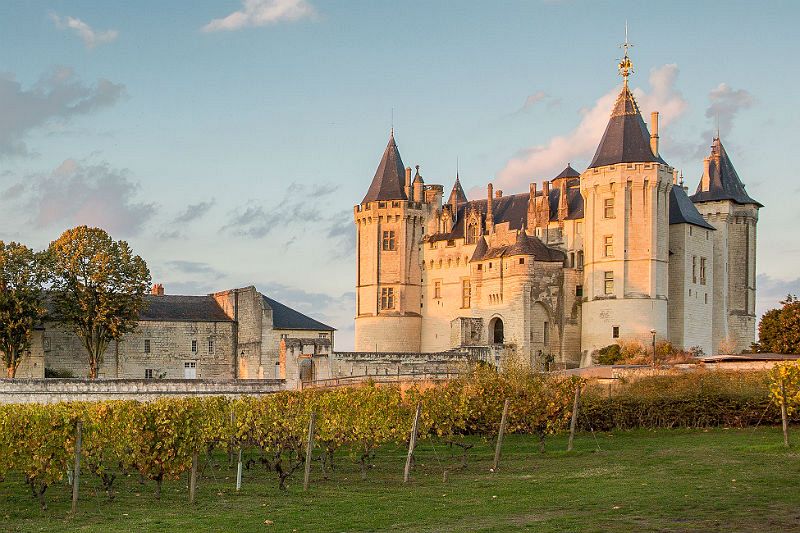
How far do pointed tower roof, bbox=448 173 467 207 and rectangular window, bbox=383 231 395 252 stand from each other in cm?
479

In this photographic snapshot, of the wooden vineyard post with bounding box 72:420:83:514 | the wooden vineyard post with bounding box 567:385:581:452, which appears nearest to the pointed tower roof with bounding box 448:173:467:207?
the wooden vineyard post with bounding box 567:385:581:452

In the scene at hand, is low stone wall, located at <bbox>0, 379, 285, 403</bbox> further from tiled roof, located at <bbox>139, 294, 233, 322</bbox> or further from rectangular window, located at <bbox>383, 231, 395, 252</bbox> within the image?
rectangular window, located at <bbox>383, 231, 395, 252</bbox>

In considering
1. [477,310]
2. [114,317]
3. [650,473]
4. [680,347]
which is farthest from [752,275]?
[650,473]

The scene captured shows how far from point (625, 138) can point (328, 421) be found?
42.3 metres

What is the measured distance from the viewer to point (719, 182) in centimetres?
7675

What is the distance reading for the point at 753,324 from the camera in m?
76.6

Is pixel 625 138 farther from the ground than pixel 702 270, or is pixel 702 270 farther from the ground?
pixel 625 138

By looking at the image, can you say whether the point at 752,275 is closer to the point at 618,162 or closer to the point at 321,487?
the point at 618,162

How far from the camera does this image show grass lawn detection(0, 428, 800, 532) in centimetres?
2075

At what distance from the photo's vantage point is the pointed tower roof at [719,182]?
76250mm

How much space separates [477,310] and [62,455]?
48555 mm

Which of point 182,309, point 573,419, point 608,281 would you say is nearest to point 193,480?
point 573,419

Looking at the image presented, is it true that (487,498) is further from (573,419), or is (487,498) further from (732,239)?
(732,239)

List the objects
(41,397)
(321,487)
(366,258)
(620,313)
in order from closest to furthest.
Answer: (321,487) → (41,397) → (620,313) → (366,258)
